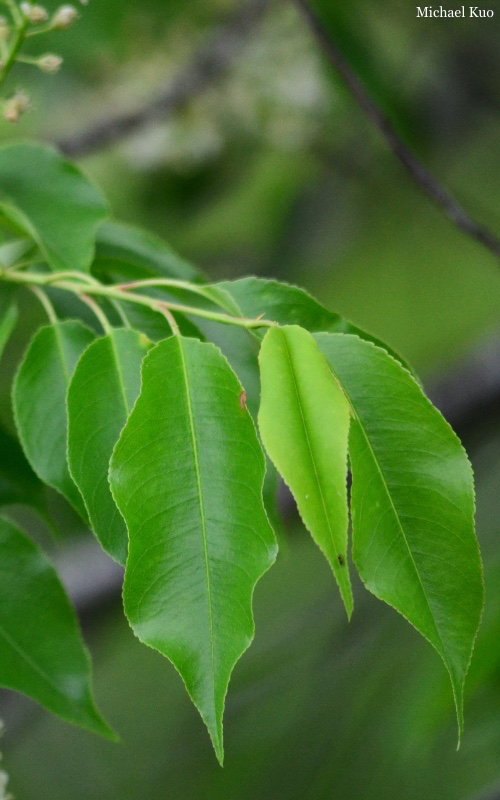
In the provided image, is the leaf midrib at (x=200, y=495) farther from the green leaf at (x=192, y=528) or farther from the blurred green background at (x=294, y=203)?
the blurred green background at (x=294, y=203)

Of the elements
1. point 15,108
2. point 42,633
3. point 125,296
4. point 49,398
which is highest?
point 15,108

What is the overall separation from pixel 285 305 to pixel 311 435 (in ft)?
0.58

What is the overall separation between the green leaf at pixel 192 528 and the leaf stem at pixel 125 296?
0.07m

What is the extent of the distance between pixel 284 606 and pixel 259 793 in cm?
151

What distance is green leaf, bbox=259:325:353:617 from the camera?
0.69 metres

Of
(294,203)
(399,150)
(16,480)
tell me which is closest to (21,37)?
(16,480)

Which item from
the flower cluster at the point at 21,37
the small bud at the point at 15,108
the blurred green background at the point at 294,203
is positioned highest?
the flower cluster at the point at 21,37

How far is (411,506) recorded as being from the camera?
2.40 feet

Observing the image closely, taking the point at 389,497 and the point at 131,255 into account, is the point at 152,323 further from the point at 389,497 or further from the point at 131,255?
the point at 389,497

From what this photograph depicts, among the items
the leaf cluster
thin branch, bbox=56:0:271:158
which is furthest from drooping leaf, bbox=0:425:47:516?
thin branch, bbox=56:0:271:158

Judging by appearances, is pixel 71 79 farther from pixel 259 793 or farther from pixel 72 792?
pixel 72 792

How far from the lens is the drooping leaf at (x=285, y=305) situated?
84 centimetres

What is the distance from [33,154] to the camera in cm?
115

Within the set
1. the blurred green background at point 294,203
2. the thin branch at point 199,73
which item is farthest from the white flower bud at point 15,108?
the thin branch at point 199,73
